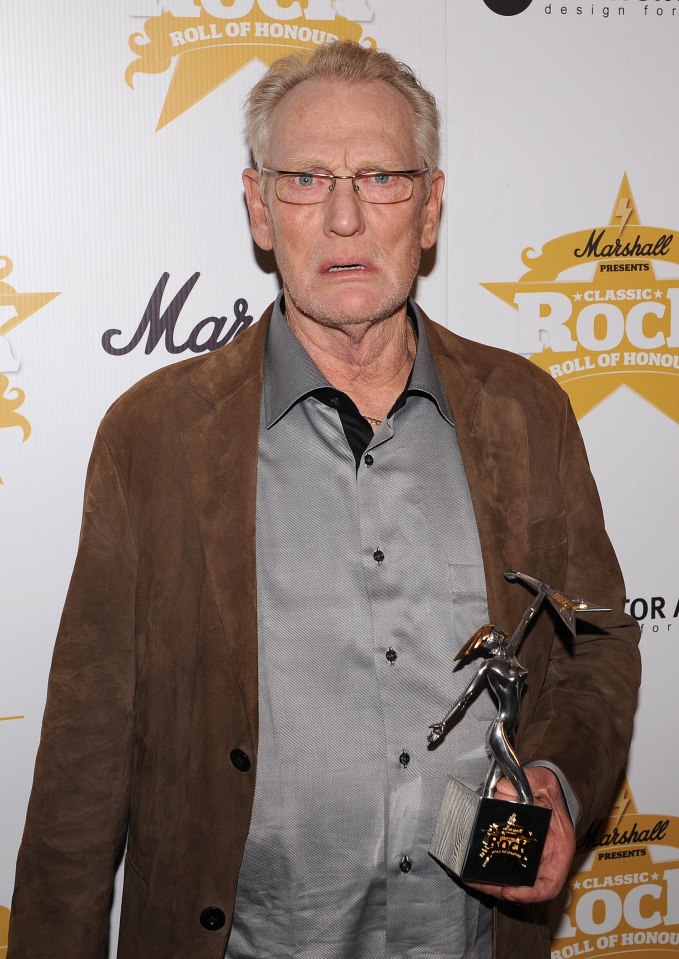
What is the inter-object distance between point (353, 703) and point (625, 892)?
1343mm

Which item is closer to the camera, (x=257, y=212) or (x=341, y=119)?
(x=341, y=119)

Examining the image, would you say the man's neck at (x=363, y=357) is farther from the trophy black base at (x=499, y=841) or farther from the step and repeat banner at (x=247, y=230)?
the trophy black base at (x=499, y=841)

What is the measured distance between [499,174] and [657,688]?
1.28 metres

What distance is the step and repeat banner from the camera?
2.02 metres

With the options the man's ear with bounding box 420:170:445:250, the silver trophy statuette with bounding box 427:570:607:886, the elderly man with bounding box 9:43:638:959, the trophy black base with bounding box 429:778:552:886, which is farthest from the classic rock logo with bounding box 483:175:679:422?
the trophy black base with bounding box 429:778:552:886

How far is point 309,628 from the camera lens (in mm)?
1615

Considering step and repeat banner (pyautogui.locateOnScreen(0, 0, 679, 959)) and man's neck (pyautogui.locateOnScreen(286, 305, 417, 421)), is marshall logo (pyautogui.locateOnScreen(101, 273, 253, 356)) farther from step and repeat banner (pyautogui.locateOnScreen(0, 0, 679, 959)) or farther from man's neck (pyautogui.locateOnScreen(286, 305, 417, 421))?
man's neck (pyautogui.locateOnScreen(286, 305, 417, 421))

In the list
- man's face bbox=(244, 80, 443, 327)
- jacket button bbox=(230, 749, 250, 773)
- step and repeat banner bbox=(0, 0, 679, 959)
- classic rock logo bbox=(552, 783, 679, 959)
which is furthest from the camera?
classic rock logo bbox=(552, 783, 679, 959)

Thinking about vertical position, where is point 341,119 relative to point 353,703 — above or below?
above

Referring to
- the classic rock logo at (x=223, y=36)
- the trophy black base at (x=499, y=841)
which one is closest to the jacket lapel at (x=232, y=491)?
the trophy black base at (x=499, y=841)

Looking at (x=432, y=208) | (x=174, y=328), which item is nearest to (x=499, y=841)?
(x=432, y=208)

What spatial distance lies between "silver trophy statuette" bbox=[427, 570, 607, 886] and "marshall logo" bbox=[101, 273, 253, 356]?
95 centimetres

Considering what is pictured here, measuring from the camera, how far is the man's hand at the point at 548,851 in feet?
4.89

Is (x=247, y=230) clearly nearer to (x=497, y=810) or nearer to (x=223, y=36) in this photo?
(x=223, y=36)
